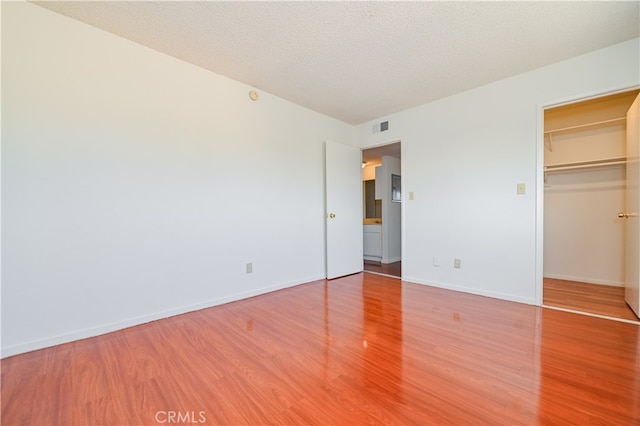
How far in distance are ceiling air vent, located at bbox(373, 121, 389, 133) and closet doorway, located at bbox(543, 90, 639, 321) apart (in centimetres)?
205

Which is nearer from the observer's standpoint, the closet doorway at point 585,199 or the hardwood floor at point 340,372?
the hardwood floor at point 340,372

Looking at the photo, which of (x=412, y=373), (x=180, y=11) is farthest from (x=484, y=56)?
(x=412, y=373)

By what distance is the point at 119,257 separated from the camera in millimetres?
2305

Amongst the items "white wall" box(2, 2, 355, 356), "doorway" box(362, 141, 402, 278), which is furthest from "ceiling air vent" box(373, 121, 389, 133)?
"white wall" box(2, 2, 355, 356)

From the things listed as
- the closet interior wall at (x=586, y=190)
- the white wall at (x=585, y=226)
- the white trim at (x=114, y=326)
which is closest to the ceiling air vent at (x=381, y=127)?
the closet interior wall at (x=586, y=190)

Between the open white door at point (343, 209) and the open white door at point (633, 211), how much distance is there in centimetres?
298

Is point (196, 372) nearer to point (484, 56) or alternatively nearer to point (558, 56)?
point (484, 56)

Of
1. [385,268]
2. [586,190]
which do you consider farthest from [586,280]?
[385,268]

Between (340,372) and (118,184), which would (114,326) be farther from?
(340,372)

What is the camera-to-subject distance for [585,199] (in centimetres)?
364

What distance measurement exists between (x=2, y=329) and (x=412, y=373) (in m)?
2.70

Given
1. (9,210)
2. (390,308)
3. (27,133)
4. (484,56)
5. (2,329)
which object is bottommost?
(390,308)

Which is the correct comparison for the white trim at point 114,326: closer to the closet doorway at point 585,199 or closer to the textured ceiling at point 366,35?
the textured ceiling at point 366,35

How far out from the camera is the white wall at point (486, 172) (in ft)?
8.82
